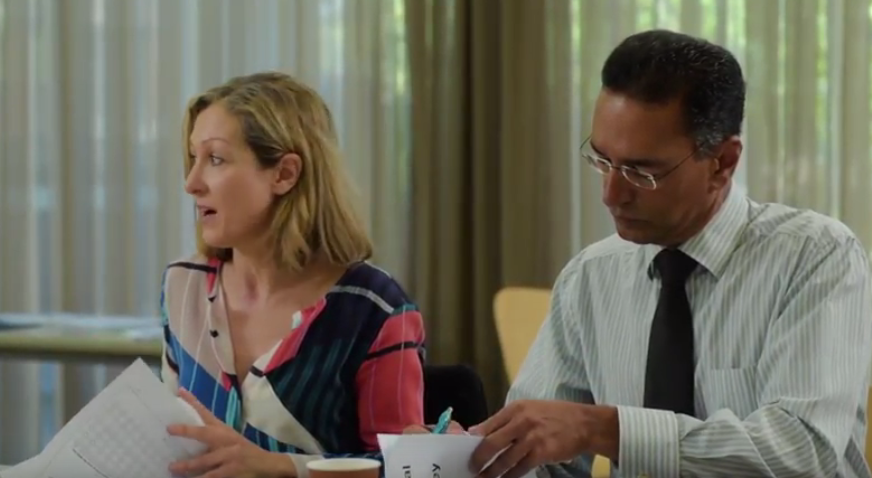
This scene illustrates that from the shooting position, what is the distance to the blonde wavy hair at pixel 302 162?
183 centimetres

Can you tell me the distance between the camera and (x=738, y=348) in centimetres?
154

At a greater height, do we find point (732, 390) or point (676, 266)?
point (676, 266)

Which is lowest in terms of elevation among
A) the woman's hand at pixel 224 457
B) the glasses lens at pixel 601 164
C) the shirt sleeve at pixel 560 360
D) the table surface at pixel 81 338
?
the table surface at pixel 81 338

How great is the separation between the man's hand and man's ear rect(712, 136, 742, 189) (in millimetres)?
400

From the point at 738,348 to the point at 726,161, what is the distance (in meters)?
0.25

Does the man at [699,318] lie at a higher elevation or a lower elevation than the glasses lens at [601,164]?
lower

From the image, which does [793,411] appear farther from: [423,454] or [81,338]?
[81,338]

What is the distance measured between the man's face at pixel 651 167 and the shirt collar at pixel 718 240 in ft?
0.09

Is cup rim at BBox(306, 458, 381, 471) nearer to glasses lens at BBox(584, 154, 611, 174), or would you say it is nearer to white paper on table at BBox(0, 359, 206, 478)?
white paper on table at BBox(0, 359, 206, 478)

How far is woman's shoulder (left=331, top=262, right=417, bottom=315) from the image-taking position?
1801mm

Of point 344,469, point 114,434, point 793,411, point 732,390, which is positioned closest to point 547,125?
point 732,390

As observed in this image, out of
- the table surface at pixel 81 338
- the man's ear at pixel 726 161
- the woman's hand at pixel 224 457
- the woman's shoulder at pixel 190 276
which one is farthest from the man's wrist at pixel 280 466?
the table surface at pixel 81 338

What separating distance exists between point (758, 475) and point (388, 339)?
1.99 ft

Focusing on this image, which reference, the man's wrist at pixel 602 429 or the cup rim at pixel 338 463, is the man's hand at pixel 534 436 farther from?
the cup rim at pixel 338 463
